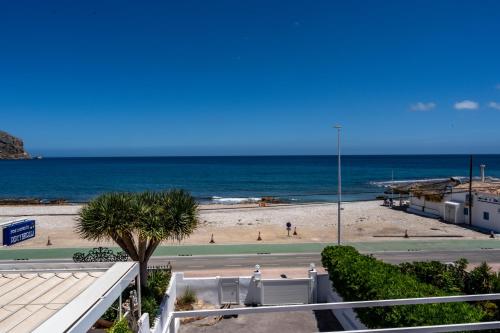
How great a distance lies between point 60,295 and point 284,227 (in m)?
34.2

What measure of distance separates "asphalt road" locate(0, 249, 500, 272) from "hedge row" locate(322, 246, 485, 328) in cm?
930

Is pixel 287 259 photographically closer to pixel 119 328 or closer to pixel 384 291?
pixel 384 291

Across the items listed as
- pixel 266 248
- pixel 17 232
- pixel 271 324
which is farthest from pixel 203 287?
pixel 266 248

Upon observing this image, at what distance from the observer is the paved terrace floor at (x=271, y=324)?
50.6ft

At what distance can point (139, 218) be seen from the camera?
46.8ft

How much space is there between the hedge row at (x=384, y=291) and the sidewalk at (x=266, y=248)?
13167mm

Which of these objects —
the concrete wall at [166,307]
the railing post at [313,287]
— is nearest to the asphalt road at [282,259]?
the railing post at [313,287]

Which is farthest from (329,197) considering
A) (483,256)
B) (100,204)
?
(100,204)

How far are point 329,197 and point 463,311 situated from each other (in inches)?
2554

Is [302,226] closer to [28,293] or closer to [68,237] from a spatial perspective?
[68,237]

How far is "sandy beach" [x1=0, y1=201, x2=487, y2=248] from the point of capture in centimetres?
3488

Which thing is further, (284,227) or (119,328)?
(284,227)

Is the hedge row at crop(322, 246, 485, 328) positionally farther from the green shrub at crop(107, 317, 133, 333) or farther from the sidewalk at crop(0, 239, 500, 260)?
the sidewalk at crop(0, 239, 500, 260)

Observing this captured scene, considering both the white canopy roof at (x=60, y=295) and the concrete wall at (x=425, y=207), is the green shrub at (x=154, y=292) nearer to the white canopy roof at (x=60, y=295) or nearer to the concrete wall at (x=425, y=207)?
the white canopy roof at (x=60, y=295)
